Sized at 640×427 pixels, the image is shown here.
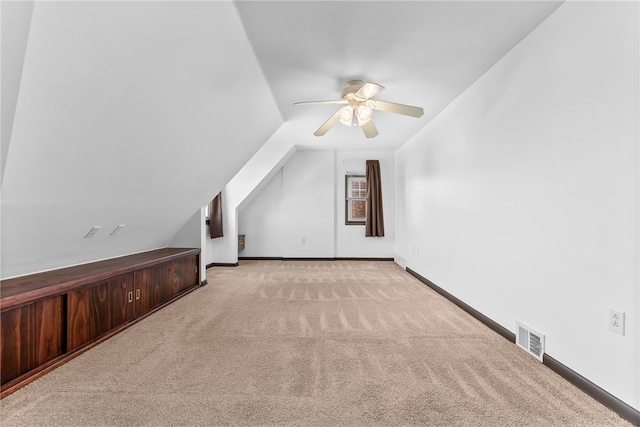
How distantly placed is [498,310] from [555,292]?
652 millimetres

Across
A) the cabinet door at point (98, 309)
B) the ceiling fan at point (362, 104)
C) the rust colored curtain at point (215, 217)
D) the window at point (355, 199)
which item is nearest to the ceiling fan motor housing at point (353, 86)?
the ceiling fan at point (362, 104)

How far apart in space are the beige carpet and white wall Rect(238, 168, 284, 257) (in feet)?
10.7

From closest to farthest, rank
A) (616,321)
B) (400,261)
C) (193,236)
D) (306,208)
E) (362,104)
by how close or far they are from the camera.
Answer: (616,321) → (362,104) → (193,236) → (400,261) → (306,208)

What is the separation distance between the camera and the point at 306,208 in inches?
244

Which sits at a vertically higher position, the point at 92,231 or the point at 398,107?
the point at 398,107

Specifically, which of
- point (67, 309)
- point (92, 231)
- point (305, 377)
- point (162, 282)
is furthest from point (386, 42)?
point (162, 282)

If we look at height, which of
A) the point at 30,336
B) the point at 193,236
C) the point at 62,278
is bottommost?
the point at 30,336

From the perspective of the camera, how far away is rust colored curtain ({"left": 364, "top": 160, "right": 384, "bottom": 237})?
6047 millimetres

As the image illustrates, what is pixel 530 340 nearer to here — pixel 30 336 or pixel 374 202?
pixel 30 336

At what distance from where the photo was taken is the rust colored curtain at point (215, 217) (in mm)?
5000

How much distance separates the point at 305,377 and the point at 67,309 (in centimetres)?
158

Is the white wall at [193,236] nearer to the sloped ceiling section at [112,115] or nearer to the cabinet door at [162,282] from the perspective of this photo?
the cabinet door at [162,282]

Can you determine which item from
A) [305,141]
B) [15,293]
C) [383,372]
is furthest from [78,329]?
[305,141]

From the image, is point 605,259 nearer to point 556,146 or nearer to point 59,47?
point 556,146
